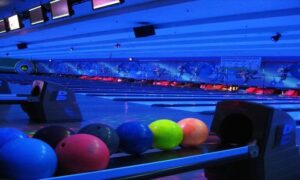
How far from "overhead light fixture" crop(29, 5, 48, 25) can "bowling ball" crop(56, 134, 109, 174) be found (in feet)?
20.8

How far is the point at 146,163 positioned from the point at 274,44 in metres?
9.74

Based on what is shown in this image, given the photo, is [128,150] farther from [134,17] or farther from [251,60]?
[251,60]

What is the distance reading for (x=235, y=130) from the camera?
1922mm

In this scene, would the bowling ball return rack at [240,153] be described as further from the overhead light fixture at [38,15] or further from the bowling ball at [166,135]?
the overhead light fixture at [38,15]

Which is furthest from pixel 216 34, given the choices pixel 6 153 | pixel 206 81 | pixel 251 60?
pixel 6 153

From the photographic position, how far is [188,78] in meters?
15.7

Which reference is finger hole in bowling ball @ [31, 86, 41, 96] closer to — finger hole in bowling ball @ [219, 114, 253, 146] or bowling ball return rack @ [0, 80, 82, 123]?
bowling ball return rack @ [0, 80, 82, 123]

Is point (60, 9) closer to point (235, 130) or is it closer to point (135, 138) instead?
point (235, 130)

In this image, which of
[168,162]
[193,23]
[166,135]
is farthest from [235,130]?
[193,23]

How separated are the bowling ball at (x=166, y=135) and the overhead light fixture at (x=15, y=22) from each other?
284 inches

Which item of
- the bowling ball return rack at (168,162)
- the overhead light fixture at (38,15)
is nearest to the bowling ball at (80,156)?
the bowling ball return rack at (168,162)

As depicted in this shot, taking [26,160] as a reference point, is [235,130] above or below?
below

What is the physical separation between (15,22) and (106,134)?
7.55 metres

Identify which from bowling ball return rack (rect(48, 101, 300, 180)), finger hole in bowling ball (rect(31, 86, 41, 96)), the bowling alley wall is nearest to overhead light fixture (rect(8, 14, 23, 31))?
finger hole in bowling ball (rect(31, 86, 41, 96))
